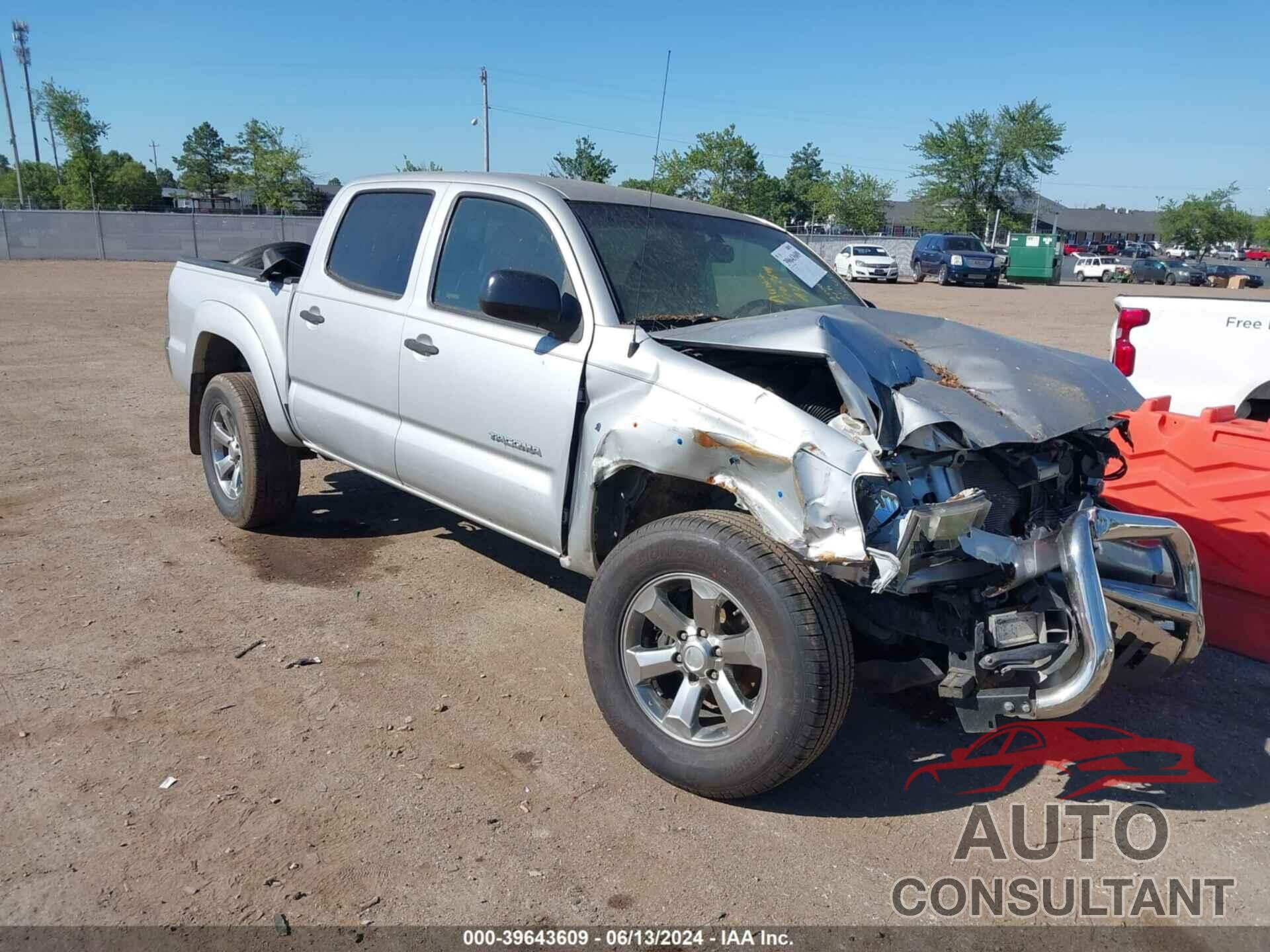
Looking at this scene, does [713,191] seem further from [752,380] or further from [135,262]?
[752,380]

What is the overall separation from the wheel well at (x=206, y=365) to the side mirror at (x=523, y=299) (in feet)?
9.38

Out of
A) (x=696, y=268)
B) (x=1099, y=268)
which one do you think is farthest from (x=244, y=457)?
(x=1099, y=268)

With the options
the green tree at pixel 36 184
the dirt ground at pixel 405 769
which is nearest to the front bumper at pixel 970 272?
the dirt ground at pixel 405 769

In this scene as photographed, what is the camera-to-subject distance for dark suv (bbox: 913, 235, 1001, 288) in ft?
121

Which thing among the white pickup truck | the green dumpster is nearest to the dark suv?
the green dumpster

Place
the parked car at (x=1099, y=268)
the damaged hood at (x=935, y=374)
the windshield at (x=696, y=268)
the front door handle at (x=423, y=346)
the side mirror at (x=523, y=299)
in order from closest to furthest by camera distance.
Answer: the damaged hood at (x=935, y=374)
the side mirror at (x=523, y=299)
the windshield at (x=696, y=268)
the front door handle at (x=423, y=346)
the parked car at (x=1099, y=268)

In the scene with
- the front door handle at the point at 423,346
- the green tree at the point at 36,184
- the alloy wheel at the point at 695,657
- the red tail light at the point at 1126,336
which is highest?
the red tail light at the point at 1126,336

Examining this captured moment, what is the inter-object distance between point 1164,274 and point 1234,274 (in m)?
5.67

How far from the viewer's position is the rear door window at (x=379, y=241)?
4.60 metres

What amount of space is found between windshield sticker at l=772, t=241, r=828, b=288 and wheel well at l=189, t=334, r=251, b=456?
326cm

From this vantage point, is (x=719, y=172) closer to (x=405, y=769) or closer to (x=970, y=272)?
(x=970, y=272)

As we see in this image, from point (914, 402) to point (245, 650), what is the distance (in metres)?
2.96

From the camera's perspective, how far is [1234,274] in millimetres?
54062

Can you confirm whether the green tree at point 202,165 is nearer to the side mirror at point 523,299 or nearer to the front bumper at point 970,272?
the front bumper at point 970,272
